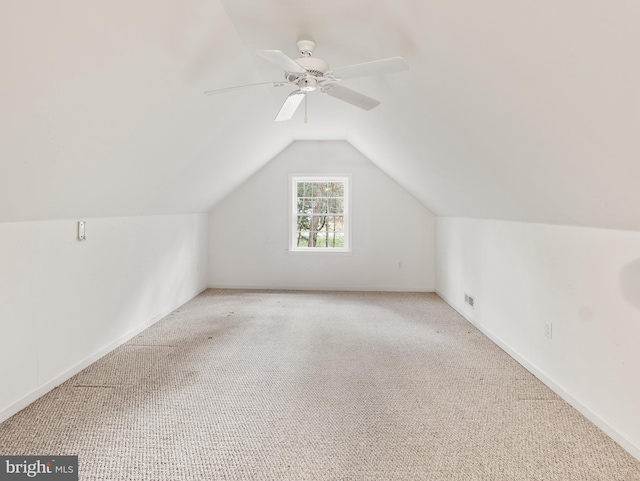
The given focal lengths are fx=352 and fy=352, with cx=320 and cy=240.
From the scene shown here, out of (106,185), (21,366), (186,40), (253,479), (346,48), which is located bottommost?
(253,479)

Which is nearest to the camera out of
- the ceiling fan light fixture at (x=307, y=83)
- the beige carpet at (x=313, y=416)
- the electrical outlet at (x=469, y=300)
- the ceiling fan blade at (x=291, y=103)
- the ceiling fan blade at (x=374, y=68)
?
the beige carpet at (x=313, y=416)

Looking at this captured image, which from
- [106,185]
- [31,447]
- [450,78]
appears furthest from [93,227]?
[450,78]

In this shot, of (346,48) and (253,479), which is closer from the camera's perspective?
(253,479)

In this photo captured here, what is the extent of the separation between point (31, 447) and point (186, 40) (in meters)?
2.30

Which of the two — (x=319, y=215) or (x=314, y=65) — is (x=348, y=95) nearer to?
(x=314, y=65)

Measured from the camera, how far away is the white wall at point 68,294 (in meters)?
2.11

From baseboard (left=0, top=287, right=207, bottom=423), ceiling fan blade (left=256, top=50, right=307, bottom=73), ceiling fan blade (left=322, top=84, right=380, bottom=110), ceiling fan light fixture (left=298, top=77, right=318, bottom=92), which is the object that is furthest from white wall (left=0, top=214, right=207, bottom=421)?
ceiling fan blade (left=322, top=84, right=380, bottom=110)

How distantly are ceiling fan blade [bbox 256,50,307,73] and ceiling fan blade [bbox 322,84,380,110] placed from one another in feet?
0.77

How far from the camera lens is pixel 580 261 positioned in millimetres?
2199

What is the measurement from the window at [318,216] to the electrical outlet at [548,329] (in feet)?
11.5

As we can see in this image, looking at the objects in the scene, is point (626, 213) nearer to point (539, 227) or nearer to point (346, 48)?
point (539, 227)

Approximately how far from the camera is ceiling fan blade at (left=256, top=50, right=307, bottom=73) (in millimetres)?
1746

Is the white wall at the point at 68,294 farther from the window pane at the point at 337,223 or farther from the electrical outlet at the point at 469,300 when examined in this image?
the electrical outlet at the point at 469,300

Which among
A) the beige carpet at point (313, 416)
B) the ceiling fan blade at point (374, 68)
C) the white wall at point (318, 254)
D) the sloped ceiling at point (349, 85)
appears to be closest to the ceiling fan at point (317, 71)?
the ceiling fan blade at point (374, 68)
